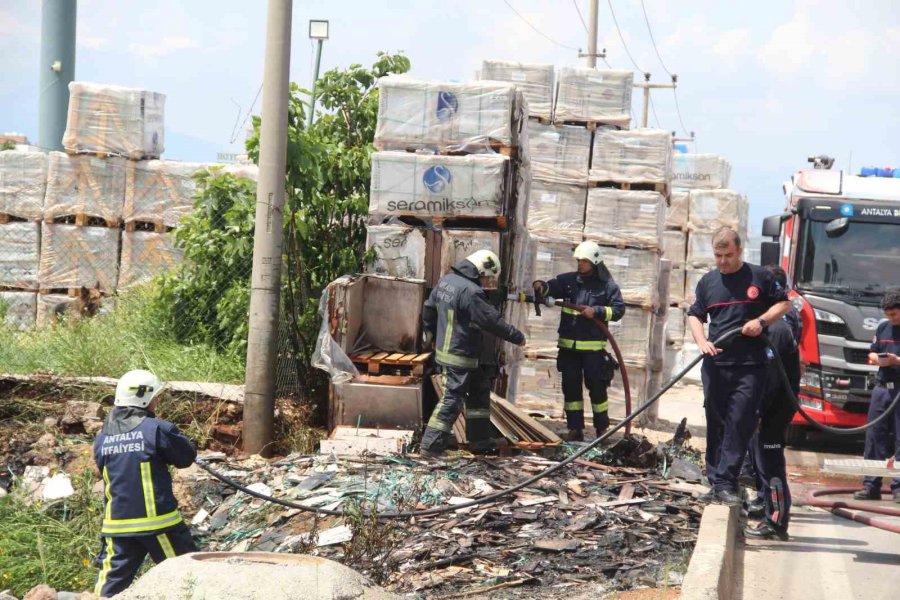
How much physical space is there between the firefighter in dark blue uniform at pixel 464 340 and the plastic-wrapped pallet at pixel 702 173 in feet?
41.8

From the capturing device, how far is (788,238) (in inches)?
484

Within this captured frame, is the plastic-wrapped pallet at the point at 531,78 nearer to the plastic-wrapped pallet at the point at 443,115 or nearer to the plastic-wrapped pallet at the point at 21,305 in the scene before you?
the plastic-wrapped pallet at the point at 443,115

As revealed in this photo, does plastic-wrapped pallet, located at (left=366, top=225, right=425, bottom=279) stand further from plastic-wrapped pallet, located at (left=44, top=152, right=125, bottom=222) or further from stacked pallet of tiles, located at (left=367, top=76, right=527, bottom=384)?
plastic-wrapped pallet, located at (left=44, top=152, right=125, bottom=222)

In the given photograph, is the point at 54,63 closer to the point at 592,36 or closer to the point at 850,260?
the point at 592,36

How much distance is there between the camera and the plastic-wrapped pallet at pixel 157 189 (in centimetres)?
1215

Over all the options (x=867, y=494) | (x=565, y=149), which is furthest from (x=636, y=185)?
(x=867, y=494)

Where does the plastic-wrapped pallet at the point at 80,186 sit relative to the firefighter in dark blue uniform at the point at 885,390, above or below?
above

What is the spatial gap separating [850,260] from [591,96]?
3.56m

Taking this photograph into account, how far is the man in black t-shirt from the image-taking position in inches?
265

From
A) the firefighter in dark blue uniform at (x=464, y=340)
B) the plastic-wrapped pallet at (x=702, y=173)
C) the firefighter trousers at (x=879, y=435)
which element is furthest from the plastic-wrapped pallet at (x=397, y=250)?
the plastic-wrapped pallet at (x=702, y=173)

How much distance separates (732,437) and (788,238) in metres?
6.16

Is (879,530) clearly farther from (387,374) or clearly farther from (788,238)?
(788,238)

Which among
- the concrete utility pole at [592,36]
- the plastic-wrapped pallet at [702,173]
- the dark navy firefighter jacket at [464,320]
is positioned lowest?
the dark navy firefighter jacket at [464,320]

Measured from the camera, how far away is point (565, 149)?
12672mm
